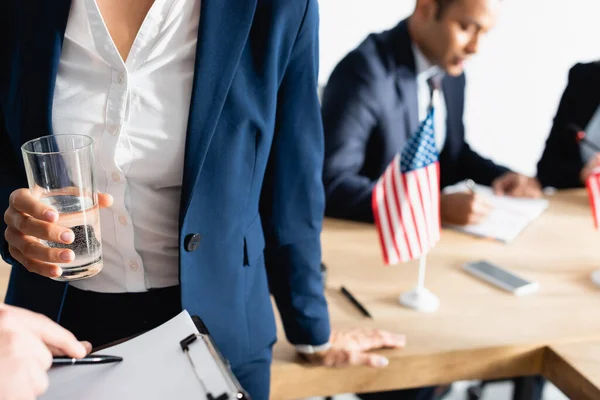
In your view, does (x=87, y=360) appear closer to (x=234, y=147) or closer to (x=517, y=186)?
(x=234, y=147)

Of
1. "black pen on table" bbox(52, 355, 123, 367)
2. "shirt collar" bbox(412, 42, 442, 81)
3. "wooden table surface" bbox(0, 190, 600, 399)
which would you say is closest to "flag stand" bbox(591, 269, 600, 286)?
"wooden table surface" bbox(0, 190, 600, 399)

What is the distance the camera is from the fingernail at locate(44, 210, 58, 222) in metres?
0.65

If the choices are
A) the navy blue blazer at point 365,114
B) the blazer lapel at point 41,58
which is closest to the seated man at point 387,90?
the navy blue blazer at point 365,114

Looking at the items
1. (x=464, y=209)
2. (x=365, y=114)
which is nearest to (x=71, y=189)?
(x=464, y=209)

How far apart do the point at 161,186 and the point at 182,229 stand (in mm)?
69

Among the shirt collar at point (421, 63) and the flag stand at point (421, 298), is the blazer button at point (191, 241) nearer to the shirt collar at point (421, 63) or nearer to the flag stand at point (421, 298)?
the flag stand at point (421, 298)

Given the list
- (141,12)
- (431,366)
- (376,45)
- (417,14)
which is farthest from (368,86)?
(141,12)

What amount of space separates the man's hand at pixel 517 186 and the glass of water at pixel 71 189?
167 centimetres

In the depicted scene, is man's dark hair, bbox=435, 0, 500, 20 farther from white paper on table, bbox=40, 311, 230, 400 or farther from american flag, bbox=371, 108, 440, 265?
white paper on table, bbox=40, 311, 230, 400

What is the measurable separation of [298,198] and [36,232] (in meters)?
0.40

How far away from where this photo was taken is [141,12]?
0.79 meters

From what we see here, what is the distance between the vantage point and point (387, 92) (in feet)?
6.62

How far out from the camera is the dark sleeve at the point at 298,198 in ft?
2.75

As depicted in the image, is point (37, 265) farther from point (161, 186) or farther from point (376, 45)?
point (376, 45)
